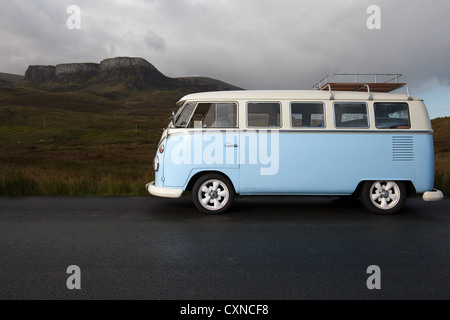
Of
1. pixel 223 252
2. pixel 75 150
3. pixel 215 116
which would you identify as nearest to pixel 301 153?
pixel 215 116

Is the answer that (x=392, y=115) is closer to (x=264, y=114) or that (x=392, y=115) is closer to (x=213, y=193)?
(x=264, y=114)

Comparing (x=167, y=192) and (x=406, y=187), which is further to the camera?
(x=406, y=187)

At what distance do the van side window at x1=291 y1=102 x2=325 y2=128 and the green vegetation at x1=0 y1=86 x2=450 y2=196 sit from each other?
4907 millimetres

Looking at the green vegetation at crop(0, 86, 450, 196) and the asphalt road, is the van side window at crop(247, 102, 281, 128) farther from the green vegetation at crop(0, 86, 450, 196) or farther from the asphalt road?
the green vegetation at crop(0, 86, 450, 196)

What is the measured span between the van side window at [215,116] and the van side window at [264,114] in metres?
0.30

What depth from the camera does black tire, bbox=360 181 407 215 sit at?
22.0 ft

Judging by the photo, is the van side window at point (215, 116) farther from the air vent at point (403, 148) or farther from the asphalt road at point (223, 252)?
the air vent at point (403, 148)

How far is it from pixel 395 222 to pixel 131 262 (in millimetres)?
4496

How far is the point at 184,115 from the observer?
6777 millimetres

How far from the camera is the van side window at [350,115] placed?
21.8ft

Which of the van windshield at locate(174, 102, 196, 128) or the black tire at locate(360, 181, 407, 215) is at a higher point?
the van windshield at locate(174, 102, 196, 128)

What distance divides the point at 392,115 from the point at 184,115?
155 inches

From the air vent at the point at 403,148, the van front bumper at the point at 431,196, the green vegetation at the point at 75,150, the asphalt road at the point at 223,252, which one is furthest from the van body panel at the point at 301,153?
the green vegetation at the point at 75,150

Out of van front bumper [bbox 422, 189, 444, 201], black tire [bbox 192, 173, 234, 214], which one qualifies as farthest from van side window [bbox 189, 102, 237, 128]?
van front bumper [bbox 422, 189, 444, 201]
